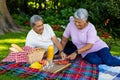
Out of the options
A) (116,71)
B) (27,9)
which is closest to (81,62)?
(116,71)

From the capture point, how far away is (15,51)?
6227 millimetres

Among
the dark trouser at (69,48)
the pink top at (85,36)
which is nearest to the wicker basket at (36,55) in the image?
the pink top at (85,36)

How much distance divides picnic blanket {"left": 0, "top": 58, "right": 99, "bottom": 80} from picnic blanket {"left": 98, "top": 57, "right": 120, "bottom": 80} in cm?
8

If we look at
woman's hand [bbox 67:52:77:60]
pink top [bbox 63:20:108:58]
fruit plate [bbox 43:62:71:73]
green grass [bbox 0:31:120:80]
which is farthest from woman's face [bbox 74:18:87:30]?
green grass [bbox 0:31:120:80]

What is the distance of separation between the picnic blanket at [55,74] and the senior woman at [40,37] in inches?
16.0

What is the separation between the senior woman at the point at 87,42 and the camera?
6234 millimetres

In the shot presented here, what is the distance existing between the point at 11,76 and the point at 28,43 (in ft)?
2.82

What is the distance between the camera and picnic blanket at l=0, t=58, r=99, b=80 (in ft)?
18.3

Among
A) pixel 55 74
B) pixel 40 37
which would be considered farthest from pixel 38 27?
pixel 55 74

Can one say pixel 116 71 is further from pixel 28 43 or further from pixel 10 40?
pixel 10 40

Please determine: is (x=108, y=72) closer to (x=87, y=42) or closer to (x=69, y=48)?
(x=87, y=42)

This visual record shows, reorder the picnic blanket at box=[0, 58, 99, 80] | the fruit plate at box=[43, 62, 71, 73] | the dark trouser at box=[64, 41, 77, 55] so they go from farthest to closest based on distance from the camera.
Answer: the dark trouser at box=[64, 41, 77, 55] → the fruit plate at box=[43, 62, 71, 73] → the picnic blanket at box=[0, 58, 99, 80]

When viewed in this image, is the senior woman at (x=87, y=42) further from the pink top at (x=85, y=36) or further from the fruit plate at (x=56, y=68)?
the fruit plate at (x=56, y=68)

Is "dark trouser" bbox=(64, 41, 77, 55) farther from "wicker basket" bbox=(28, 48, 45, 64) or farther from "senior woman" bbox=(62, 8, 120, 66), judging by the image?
"wicker basket" bbox=(28, 48, 45, 64)
